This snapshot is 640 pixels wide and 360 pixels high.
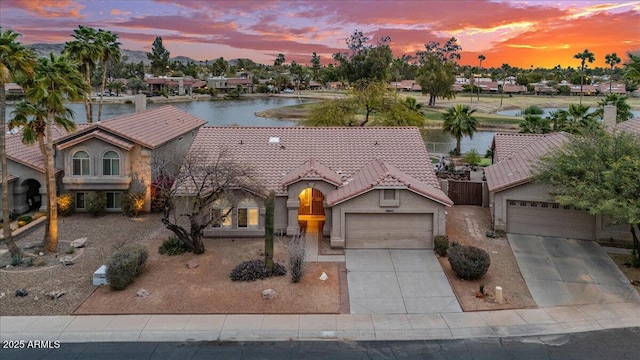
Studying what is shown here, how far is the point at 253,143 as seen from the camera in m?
27.1

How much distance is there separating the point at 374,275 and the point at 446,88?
95.8 m

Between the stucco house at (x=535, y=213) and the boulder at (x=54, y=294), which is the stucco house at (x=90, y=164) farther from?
the stucco house at (x=535, y=213)

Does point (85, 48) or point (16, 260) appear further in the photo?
point (85, 48)

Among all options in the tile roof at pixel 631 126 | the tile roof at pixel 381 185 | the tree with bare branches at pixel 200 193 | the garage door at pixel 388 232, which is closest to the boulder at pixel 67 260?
the tree with bare branches at pixel 200 193

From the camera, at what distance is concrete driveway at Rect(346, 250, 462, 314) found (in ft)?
54.8

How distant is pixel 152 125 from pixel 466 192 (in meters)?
20.1

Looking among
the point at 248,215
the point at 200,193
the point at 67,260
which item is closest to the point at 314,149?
the point at 248,215

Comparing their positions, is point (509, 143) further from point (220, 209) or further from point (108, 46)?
point (108, 46)

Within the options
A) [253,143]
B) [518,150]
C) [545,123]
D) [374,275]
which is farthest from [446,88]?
[374,275]

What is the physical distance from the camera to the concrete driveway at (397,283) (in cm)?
1672

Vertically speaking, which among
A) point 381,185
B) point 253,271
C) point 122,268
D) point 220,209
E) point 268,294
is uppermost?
point 381,185

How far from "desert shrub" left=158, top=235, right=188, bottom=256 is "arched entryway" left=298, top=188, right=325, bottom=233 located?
6221 millimetres

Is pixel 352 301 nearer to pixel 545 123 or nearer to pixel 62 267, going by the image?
pixel 62 267

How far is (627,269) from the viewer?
19.8m
